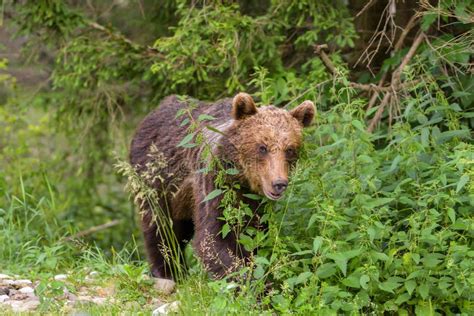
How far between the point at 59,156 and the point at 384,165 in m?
5.23

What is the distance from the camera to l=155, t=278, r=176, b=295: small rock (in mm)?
6484

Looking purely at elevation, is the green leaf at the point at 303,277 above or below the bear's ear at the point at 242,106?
below

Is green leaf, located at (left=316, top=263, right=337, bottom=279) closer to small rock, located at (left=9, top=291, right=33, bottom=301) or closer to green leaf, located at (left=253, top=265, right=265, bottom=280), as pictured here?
green leaf, located at (left=253, top=265, right=265, bottom=280)

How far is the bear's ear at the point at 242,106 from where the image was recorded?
621 cm

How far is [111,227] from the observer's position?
11.4 metres

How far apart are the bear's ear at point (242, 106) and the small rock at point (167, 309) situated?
1365 millimetres

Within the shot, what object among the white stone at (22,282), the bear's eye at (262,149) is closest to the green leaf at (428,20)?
the bear's eye at (262,149)

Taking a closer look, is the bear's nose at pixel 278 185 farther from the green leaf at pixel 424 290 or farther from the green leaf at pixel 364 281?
the green leaf at pixel 424 290

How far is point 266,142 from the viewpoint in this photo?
6070 mm

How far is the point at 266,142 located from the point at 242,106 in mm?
350

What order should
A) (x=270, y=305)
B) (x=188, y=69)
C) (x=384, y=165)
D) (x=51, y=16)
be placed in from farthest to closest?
(x=51, y=16), (x=188, y=69), (x=384, y=165), (x=270, y=305)

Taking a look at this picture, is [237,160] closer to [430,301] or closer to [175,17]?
[430,301]

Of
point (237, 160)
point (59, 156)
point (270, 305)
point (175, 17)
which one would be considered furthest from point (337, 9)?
point (59, 156)

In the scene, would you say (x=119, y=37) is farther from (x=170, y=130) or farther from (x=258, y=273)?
(x=258, y=273)
